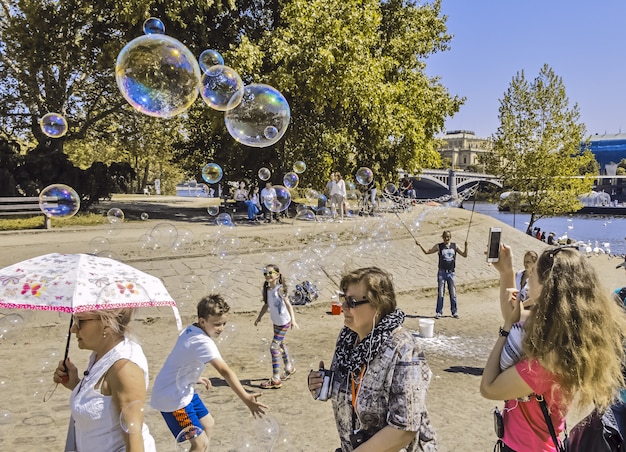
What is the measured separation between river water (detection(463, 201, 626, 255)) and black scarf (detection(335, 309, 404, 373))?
3618 centimetres

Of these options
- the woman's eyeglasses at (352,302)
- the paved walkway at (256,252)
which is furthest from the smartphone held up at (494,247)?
the paved walkway at (256,252)

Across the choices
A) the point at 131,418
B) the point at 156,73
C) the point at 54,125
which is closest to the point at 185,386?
the point at 131,418

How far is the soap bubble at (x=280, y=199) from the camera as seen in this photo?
12.4 meters

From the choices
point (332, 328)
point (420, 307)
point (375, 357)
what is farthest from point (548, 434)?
point (420, 307)

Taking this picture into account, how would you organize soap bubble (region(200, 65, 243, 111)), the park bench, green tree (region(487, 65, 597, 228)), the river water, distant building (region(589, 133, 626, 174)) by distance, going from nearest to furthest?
soap bubble (region(200, 65, 243, 111)) < the park bench < green tree (region(487, 65, 597, 228)) < the river water < distant building (region(589, 133, 626, 174))

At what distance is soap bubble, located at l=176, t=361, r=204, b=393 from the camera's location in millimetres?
3721

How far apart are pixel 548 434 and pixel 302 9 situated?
17.5m

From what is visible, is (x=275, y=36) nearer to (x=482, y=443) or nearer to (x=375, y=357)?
(x=482, y=443)

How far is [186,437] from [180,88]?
468 cm

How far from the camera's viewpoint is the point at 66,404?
5.85 m

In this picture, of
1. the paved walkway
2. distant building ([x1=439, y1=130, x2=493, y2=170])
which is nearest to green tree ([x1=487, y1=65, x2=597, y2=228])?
the paved walkway

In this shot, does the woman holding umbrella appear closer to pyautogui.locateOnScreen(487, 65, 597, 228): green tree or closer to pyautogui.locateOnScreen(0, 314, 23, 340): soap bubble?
pyautogui.locateOnScreen(0, 314, 23, 340): soap bubble

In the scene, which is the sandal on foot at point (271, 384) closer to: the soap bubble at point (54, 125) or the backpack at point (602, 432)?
the backpack at point (602, 432)

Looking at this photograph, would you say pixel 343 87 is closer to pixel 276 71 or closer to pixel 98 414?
pixel 276 71
